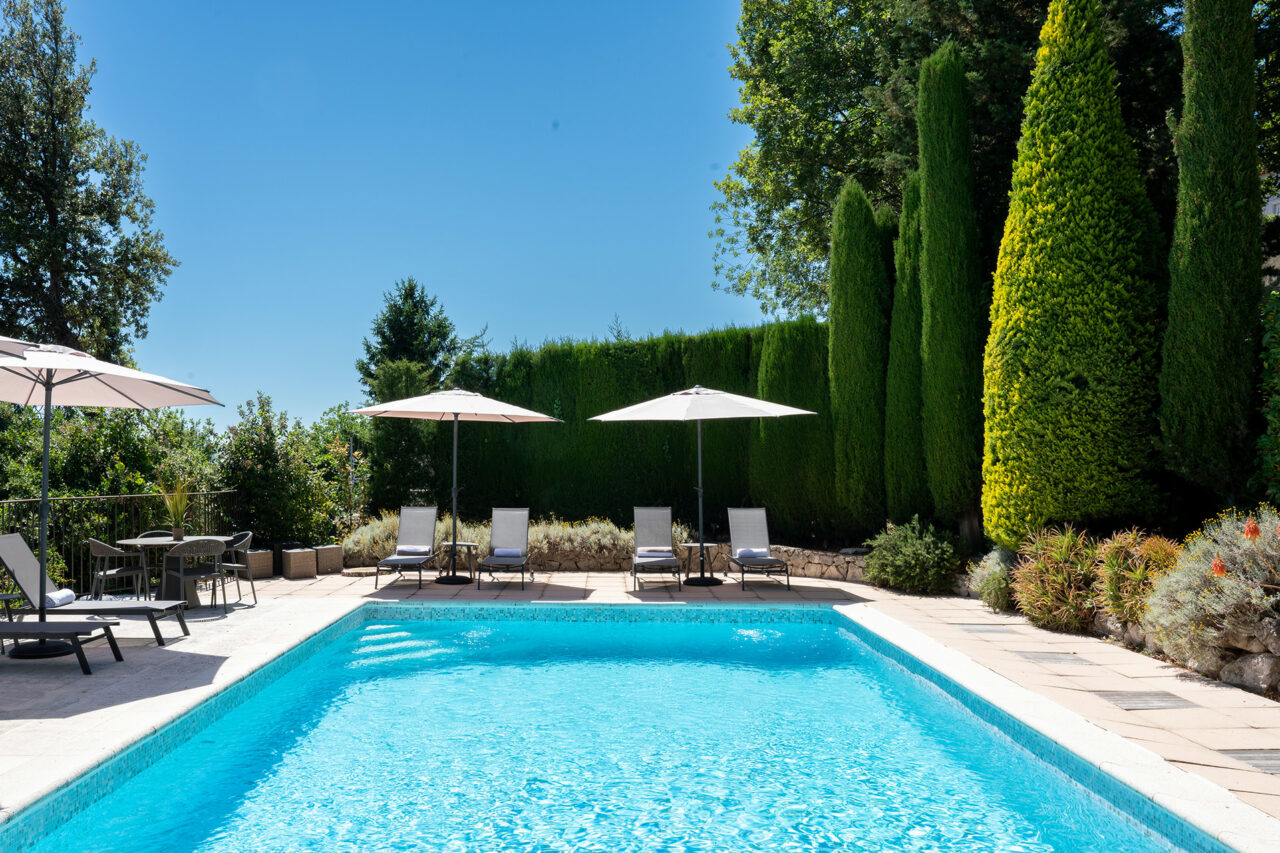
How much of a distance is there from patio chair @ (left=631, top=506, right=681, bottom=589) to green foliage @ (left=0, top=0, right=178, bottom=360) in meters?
16.5

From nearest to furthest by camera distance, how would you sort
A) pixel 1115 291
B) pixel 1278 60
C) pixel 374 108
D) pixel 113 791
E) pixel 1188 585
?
pixel 113 791, pixel 1188 585, pixel 1115 291, pixel 1278 60, pixel 374 108

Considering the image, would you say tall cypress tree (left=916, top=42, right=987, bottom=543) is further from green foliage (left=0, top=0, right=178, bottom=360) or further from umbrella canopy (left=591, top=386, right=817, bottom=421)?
green foliage (left=0, top=0, right=178, bottom=360)

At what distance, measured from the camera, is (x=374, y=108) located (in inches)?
568

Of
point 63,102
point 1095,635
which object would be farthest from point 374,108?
point 1095,635

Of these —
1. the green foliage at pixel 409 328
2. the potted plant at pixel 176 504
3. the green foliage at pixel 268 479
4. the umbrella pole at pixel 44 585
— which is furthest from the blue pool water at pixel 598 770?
the green foliage at pixel 409 328

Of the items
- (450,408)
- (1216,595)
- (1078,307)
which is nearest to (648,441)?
(450,408)

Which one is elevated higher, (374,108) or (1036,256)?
(374,108)

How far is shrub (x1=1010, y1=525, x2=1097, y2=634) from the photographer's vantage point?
675 centimetres

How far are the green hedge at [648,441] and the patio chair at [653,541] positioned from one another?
8.33ft

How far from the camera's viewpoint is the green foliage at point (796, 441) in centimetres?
1141

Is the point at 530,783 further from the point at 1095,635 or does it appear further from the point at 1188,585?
the point at 1095,635

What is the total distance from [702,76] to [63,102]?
1578 cm

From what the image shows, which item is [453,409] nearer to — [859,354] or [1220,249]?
[859,354]

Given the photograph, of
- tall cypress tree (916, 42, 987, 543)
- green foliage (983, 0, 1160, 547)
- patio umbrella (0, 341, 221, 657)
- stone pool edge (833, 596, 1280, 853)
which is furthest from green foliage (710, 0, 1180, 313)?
patio umbrella (0, 341, 221, 657)
